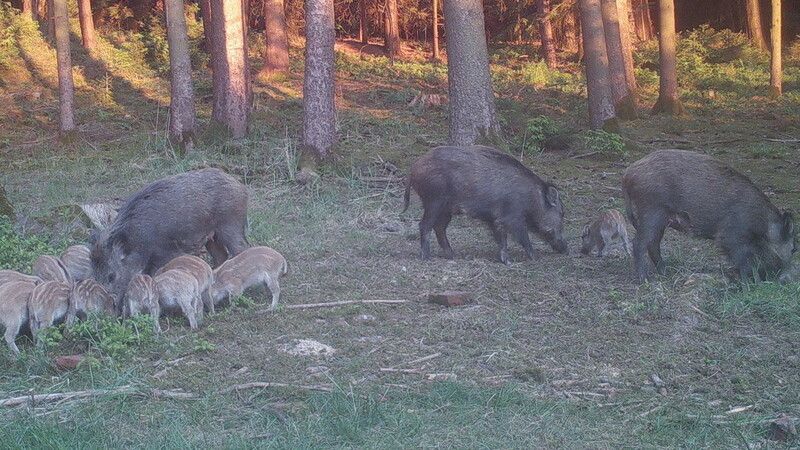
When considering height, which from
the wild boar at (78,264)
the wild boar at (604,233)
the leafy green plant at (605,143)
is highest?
the leafy green plant at (605,143)

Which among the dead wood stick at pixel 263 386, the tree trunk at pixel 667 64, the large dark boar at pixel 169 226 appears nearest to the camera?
the dead wood stick at pixel 263 386

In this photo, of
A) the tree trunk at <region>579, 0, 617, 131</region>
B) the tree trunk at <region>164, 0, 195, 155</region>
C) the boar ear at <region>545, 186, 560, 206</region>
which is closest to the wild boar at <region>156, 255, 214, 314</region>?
the boar ear at <region>545, 186, 560, 206</region>

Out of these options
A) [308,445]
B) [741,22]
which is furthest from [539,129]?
[741,22]

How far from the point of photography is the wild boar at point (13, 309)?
21.0 feet

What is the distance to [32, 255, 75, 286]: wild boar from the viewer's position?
301 inches

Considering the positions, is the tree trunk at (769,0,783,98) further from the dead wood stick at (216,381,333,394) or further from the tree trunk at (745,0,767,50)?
the dead wood stick at (216,381,333,394)

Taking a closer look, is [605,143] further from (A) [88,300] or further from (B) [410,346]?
(A) [88,300]

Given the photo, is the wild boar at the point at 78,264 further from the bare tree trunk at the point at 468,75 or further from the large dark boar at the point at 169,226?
the bare tree trunk at the point at 468,75

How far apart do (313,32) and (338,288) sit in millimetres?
6195

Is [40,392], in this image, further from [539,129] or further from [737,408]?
[539,129]

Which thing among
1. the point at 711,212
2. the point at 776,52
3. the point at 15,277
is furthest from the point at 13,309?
the point at 776,52

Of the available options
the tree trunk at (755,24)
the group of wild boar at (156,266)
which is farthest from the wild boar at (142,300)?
the tree trunk at (755,24)

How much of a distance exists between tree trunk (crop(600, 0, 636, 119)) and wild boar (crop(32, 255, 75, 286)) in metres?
14.3

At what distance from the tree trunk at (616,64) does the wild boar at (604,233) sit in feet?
33.0
